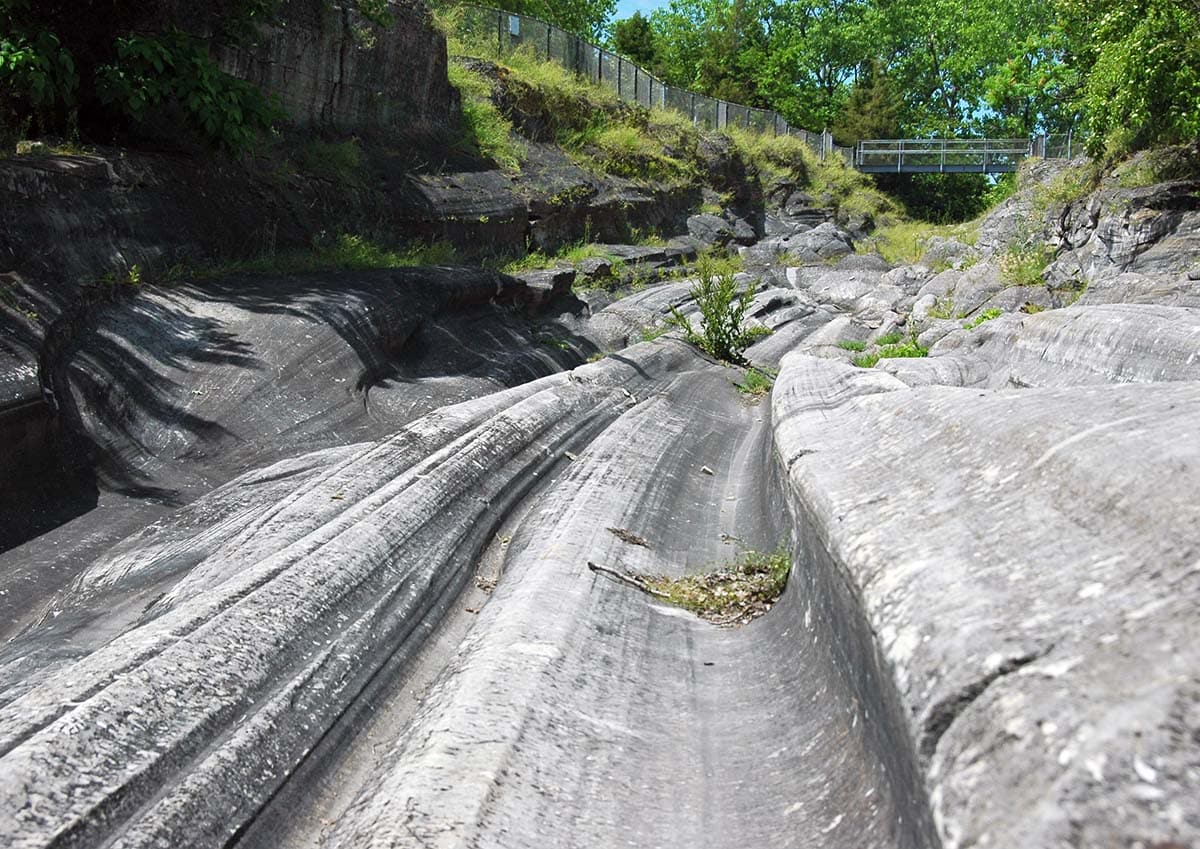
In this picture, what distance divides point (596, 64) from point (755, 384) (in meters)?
16.6

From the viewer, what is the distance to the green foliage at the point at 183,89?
26.1 ft

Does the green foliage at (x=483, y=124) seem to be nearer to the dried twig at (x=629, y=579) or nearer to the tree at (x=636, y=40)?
the dried twig at (x=629, y=579)

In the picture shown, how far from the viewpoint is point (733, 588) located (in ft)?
12.7

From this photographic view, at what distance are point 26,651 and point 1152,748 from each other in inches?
139

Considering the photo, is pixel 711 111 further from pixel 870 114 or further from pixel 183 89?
pixel 183 89

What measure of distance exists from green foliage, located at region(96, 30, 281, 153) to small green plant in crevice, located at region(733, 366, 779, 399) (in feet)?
17.1

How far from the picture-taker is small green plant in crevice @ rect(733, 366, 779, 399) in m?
9.66

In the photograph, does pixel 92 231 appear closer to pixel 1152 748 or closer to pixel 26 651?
pixel 26 651

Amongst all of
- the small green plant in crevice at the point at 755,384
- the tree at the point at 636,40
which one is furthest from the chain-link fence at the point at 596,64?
the small green plant in crevice at the point at 755,384

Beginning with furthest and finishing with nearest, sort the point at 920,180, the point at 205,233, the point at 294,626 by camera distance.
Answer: the point at 920,180 < the point at 205,233 < the point at 294,626

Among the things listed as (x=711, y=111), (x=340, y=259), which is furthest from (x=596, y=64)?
(x=340, y=259)

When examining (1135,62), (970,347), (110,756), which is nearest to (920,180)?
(1135,62)

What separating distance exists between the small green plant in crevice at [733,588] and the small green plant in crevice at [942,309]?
10.4 m

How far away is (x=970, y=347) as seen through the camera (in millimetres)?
8438
